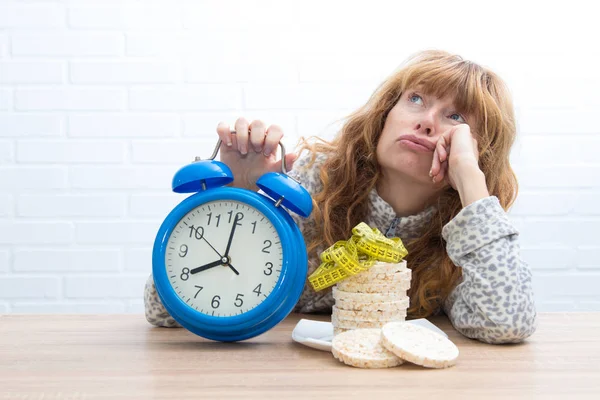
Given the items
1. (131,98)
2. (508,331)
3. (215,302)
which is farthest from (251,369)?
(131,98)

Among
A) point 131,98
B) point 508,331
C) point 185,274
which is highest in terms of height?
point 131,98

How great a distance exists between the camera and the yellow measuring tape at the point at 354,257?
4.58 feet

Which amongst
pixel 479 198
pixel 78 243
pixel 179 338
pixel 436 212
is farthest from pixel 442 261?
pixel 78 243

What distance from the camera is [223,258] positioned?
1.41 meters

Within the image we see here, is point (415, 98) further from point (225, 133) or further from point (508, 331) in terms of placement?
point (508, 331)

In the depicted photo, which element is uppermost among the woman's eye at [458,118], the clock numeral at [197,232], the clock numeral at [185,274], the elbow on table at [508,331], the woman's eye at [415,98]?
the woman's eye at [415,98]

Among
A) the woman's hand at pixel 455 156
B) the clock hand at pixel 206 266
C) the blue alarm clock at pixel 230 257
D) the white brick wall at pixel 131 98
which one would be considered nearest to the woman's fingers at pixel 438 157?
the woman's hand at pixel 455 156

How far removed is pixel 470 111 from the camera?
1842 mm

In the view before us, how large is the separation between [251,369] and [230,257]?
26 cm

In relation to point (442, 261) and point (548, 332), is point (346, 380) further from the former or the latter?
point (442, 261)

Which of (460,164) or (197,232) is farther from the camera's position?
(460,164)

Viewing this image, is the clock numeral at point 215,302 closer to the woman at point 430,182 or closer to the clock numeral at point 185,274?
the clock numeral at point 185,274

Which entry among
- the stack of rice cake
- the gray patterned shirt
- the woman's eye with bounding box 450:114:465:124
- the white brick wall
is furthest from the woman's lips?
the white brick wall

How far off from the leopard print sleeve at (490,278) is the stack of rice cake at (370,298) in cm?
22
